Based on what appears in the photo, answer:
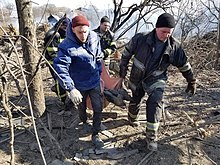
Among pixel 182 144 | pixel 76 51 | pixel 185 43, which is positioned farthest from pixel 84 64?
pixel 185 43

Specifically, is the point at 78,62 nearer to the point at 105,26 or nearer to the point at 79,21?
the point at 79,21

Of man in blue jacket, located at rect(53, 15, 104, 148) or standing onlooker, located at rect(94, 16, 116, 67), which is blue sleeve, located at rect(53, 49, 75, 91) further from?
standing onlooker, located at rect(94, 16, 116, 67)

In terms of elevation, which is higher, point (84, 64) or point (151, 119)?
point (84, 64)

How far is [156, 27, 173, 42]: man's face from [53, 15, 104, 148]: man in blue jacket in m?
0.80

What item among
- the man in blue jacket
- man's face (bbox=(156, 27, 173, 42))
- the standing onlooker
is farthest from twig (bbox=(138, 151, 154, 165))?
the standing onlooker

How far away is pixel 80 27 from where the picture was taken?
3.40m

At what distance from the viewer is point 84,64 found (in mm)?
3625

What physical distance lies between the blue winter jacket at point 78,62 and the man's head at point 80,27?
3.0 inches

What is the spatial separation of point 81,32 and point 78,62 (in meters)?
0.39

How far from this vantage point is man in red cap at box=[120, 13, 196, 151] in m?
3.58

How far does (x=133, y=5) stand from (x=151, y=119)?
17.5 ft

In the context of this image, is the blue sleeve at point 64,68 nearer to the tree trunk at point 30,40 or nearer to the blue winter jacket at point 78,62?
the blue winter jacket at point 78,62

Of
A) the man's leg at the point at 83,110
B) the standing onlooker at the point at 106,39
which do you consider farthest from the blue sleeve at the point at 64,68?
the standing onlooker at the point at 106,39

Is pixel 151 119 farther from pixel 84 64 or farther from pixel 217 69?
pixel 217 69
